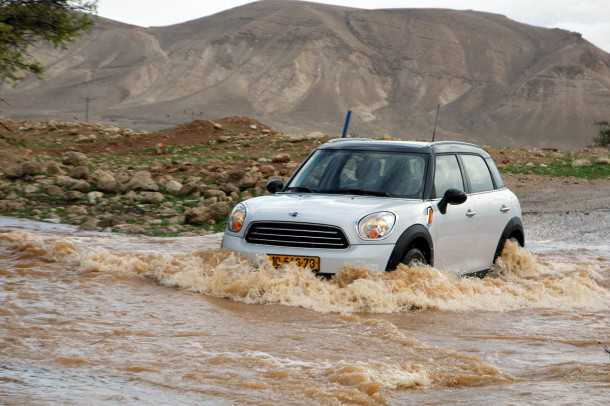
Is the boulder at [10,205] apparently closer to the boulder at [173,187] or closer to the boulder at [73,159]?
the boulder at [173,187]

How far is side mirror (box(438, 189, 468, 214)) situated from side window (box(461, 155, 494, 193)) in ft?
3.14

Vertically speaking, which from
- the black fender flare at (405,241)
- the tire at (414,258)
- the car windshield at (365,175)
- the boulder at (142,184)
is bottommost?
the boulder at (142,184)

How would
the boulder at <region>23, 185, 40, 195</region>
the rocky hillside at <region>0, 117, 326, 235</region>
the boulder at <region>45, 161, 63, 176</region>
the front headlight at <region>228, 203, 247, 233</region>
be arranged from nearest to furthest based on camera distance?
1. the front headlight at <region>228, 203, 247, 233</region>
2. the rocky hillside at <region>0, 117, 326, 235</region>
3. the boulder at <region>23, 185, 40, 195</region>
4. the boulder at <region>45, 161, 63, 176</region>

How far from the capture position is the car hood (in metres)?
9.09

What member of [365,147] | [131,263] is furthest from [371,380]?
[131,263]

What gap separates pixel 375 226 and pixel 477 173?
2.51 meters

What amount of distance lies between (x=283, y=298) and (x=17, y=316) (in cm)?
228

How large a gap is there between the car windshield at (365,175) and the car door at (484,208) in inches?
31.3

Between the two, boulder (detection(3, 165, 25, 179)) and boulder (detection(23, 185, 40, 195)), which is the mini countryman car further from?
boulder (detection(3, 165, 25, 179))

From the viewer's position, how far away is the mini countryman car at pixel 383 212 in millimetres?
9078

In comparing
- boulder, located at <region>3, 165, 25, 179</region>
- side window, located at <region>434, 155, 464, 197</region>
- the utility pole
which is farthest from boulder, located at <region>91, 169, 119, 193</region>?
the utility pole

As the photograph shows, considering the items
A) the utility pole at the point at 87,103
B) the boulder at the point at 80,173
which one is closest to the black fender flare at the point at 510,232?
the boulder at the point at 80,173

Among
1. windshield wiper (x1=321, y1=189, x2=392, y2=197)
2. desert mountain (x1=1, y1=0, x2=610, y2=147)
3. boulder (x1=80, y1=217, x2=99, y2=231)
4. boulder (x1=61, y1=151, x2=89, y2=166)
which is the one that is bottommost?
boulder (x1=80, y1=217, x2=99, y2=231)

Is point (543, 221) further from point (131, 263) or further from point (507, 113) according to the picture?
point (507, 113)
